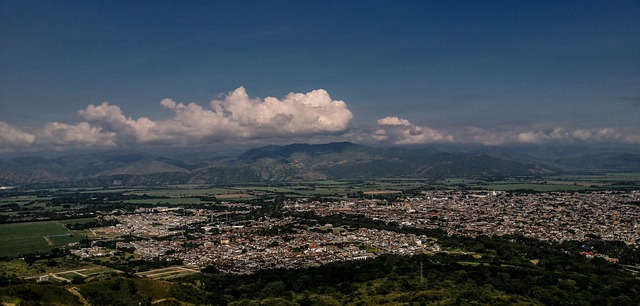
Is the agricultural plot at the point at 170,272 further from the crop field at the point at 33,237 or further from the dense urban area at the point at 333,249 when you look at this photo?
the crop field at the point at 33,237

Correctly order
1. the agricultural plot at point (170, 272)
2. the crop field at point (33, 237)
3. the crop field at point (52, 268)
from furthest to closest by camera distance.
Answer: the crop field at point (33, 237) < the crop field at point (52, 268) < the agricultural plot at point (170, 272)

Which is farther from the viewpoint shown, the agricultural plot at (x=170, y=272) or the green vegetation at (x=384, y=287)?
the agricultural plot at (x=170, y=272)

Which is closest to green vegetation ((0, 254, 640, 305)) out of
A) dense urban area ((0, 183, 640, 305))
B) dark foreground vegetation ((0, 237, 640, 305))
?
dark foreground vegetation ((0, 237, 640, 305))

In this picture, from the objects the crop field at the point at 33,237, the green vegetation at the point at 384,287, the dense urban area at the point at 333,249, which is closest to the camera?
the green vegetation at the point at 384,287

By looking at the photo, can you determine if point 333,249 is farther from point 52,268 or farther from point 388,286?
point 52,268

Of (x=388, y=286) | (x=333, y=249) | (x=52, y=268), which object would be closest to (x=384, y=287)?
(x=388, y=286)

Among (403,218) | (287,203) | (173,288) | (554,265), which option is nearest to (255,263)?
(173,288)

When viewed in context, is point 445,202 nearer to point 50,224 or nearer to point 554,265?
point 554,265

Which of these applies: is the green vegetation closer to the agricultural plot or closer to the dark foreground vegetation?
the dark foreground vegetation

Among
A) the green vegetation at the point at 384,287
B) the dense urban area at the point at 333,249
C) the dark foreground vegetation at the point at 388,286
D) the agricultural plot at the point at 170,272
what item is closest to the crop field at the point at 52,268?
the dense urban area at the point at 333,249
